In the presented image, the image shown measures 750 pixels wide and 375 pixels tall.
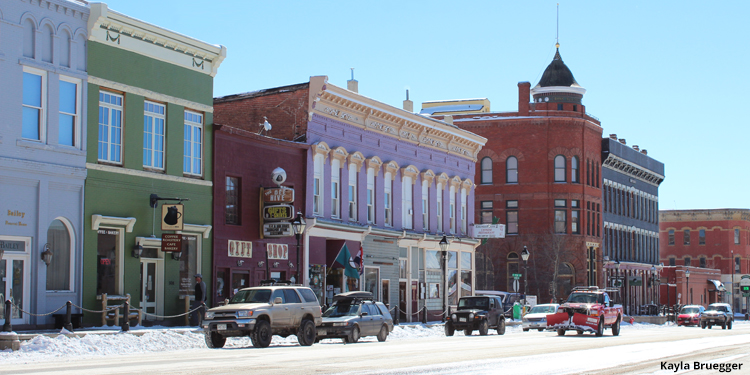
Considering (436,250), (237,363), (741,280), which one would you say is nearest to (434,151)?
(436,250)

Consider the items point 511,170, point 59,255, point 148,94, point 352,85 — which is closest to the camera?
point 59,255

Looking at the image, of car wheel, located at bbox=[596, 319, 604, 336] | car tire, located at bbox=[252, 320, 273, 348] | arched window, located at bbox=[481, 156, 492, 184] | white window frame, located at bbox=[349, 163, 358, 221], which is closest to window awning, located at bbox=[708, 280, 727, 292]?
arched window, located at bbox=[481, 156, 492, 184]

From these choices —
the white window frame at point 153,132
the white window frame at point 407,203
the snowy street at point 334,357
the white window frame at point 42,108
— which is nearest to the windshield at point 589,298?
the snowy street at point 334,357

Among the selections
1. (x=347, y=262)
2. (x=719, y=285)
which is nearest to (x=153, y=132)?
(x=347, y=262)

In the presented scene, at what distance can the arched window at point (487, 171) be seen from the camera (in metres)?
70.6

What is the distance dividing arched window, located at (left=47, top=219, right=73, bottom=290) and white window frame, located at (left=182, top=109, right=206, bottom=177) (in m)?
5.49

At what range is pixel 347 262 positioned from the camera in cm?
4050

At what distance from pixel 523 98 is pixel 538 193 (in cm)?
735

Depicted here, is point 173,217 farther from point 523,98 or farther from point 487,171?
point 523,98

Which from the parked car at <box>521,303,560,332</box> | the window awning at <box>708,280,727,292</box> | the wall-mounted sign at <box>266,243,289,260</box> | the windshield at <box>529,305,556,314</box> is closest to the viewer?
the wall-mounted sign at <box>266,243,289,260</box>

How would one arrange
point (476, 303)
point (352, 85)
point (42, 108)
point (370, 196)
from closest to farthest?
point (42, 108)
point (476, 303)
point (370, 196)
point (352, 85)

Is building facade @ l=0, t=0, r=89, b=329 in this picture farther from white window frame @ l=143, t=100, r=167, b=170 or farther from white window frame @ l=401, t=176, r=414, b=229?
white window frame @ l=401, t=176, r=414, b=229

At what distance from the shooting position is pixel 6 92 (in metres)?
26.5

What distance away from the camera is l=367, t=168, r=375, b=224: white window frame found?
43378mm
